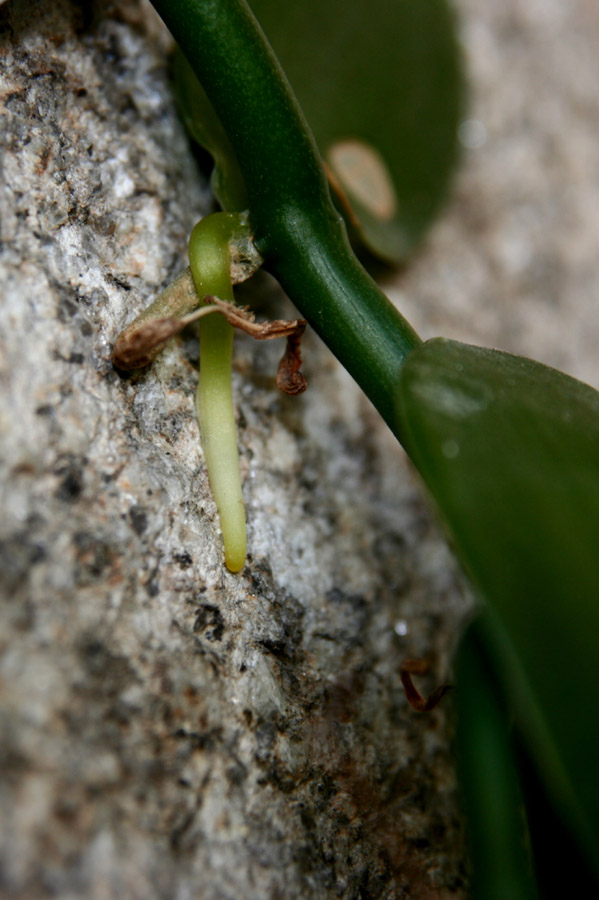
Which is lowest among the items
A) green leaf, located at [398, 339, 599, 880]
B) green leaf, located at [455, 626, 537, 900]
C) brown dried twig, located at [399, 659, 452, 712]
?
green leaf, located at [455, 626, 537, 900]

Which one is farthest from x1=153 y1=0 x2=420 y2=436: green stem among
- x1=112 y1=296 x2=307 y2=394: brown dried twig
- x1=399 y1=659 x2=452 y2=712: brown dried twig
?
x1=399 y1=659 x2=452 y2=712: brown dried twig

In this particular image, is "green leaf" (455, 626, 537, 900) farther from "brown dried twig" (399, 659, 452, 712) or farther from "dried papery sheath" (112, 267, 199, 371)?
"dried papery sheath" (112, 267, 199, 371)

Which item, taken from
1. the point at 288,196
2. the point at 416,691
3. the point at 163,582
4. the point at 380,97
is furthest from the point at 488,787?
the point at 380,97

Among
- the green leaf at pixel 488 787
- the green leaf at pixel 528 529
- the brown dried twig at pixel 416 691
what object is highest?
the green leaf at pixel 528 529

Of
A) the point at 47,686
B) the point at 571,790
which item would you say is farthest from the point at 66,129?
the point at 571,790

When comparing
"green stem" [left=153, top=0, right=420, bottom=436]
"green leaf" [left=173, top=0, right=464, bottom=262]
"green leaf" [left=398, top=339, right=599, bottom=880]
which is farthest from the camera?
"green leaf" [left=173, top=0, right=464, bottom=262]

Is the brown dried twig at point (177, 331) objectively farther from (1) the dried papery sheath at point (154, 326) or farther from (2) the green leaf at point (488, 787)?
(2) the green leaf at point (488, 787)

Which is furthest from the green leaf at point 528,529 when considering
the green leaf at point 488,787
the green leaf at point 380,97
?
the green leaf at point 380,97
